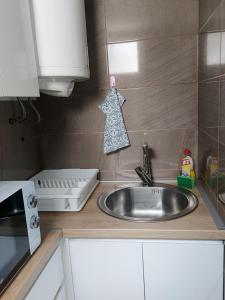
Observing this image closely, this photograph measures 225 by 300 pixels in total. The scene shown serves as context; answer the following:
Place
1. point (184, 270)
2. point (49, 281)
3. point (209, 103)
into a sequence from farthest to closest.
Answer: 1. point (209, 103)
2. point (184, 270)
3. point (49, 281)

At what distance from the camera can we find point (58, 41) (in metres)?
1.19

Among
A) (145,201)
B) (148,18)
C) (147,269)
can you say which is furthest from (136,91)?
(147,269)

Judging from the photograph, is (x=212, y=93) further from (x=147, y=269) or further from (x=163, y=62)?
(x=147, y=269)

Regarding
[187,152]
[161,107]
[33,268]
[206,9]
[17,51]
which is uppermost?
[206,9]

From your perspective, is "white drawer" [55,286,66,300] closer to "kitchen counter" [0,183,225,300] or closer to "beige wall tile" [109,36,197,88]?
"kitchen counter" [0,183,225,300]

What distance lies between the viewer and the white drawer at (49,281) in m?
0.92

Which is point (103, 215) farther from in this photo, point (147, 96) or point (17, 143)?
point (147, 96)

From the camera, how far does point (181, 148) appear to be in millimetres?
1681

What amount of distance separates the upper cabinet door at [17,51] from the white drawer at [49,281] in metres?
0.68

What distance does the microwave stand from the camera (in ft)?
2.75

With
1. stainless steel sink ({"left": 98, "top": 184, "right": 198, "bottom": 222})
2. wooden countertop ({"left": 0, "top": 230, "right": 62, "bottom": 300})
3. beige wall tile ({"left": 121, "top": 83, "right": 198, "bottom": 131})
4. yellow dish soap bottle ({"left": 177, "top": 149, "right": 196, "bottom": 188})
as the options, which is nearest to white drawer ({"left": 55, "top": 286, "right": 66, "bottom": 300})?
wooden countertop ({"left": 0, "top": 230, "right": 62, "bottom": 300})

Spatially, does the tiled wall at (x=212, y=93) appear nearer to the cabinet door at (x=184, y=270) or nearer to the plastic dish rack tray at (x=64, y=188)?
the cabinet door at (x=184, y=270)

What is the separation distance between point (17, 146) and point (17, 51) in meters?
0.68

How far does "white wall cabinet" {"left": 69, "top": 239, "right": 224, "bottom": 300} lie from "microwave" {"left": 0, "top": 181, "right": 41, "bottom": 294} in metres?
0.30
